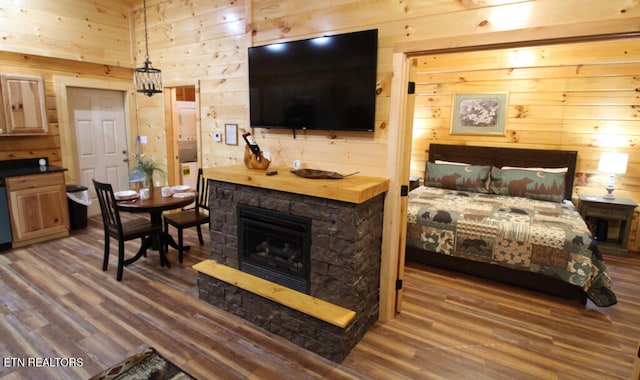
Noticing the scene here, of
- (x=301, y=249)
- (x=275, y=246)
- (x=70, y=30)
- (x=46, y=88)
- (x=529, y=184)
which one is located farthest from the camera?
(x=70, y=30)

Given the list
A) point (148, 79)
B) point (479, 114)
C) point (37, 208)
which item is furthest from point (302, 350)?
point (479, 114)

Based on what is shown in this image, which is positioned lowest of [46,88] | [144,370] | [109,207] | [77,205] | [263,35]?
[144,370]

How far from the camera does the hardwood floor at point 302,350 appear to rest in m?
2.25

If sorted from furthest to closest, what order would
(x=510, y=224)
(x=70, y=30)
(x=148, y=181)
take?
(x=70, y=30)
(x=148, y=181)
(x=510, y=224)

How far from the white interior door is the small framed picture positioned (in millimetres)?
2631

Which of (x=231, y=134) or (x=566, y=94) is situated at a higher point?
(x=566, y=94)

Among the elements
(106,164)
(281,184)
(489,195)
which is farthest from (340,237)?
(106,164)

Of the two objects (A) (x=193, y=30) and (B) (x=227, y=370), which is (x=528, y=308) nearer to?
(B) (x=227, y=370)

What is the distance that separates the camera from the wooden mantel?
2.21m

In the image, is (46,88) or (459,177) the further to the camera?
(459,177)

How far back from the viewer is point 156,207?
3.38 m

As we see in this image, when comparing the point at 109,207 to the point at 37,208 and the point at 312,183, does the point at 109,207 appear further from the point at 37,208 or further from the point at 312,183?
the point at 312,183

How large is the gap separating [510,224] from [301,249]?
2121 mm

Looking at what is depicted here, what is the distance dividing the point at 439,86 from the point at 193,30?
363cm
